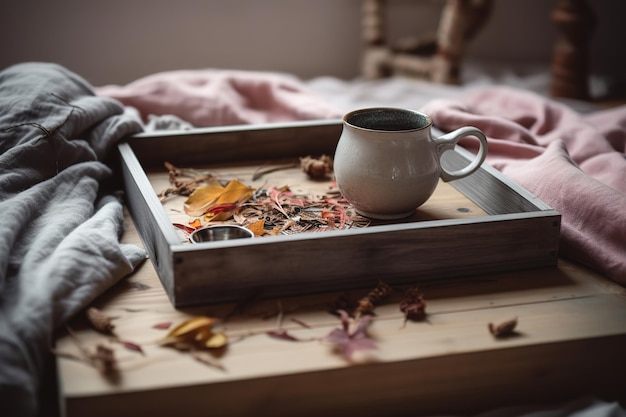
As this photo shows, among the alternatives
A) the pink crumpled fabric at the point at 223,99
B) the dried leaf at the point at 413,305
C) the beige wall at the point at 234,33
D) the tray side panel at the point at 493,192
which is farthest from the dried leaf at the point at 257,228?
the beige wall at the point at 234,33

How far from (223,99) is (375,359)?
883 millimetres

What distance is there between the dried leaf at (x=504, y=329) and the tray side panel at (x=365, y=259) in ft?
0.39

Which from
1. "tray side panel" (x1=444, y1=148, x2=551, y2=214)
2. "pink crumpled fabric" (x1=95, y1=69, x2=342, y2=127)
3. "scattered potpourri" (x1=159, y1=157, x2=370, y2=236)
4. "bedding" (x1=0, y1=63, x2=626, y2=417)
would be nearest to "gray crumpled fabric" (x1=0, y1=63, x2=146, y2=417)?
"bedding" (x1=0, y1=63, x2=626, y2=417)

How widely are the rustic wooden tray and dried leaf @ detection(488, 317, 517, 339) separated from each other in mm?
120

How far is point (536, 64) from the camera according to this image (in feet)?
8.86

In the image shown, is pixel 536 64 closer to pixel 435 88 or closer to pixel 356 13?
pixel 356 13

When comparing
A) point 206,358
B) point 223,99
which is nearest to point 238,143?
point 223,99

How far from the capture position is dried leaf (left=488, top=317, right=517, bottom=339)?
761 mm

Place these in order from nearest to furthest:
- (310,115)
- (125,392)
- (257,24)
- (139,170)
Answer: (125,392) < (139,170) < (310,115) < (257,24)

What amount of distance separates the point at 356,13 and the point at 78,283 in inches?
78.5

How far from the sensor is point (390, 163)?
933mm

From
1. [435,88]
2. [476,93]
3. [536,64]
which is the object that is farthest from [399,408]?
[536,64]

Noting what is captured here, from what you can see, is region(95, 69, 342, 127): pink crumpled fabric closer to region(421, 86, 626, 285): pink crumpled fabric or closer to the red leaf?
region(421, 86, 626, 285): pink crumpled fabric

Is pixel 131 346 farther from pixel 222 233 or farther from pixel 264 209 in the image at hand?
pixel 264 209
